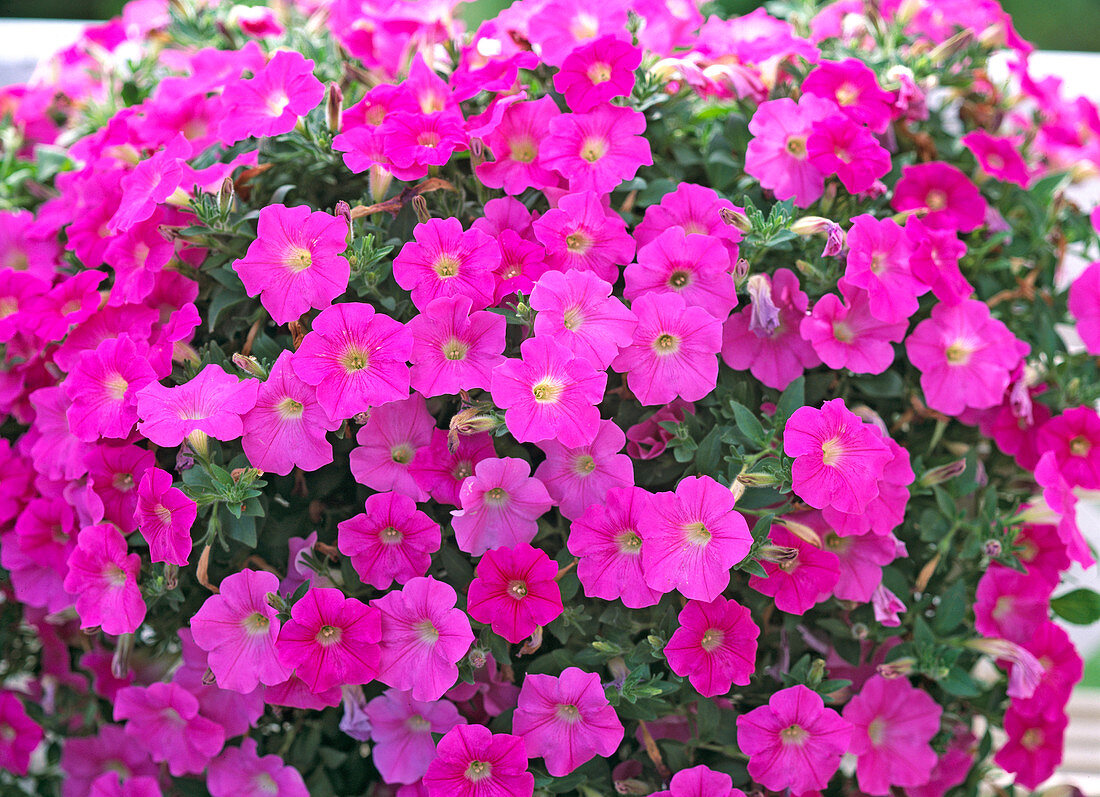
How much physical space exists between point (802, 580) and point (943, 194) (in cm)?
48

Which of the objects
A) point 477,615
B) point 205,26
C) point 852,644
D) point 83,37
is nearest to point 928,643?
point 852,644

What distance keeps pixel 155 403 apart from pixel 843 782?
2.66 ft

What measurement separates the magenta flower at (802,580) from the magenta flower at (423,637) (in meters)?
0.27

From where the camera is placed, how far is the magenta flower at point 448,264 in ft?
2.69

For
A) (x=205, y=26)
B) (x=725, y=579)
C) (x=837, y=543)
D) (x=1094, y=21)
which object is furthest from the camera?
(x=1094, y=21)

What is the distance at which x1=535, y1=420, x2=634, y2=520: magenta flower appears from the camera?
2.70 ft

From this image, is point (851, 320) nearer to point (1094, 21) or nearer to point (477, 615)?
point (477, 615)

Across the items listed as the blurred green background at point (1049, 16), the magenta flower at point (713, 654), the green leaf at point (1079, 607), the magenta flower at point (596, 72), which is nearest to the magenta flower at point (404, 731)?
the magenta flower at point (713, 654)

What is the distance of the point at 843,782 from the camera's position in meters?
1.01

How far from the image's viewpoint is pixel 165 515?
32.6 inches

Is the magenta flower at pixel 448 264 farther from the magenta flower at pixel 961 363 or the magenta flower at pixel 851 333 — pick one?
the magenta flower at pixel 961 363

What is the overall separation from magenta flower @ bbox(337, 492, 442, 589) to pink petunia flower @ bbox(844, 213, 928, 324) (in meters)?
0.46

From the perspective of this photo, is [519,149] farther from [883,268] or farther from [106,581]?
[106,581]

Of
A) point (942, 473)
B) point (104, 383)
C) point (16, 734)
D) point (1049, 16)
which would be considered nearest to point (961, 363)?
point (942, 473)
